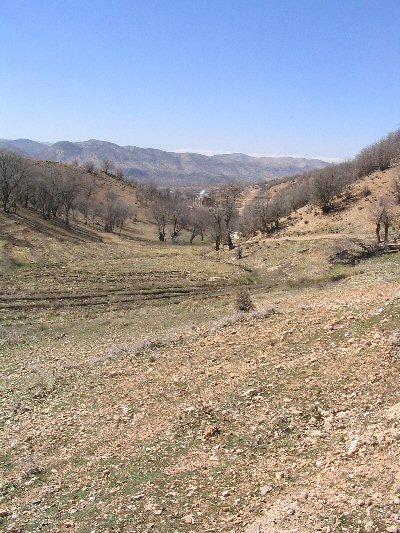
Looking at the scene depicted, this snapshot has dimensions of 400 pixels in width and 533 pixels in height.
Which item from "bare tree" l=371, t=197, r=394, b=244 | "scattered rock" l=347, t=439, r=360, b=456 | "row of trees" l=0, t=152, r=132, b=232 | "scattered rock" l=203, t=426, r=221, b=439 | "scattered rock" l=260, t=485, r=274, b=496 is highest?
"row of trees" l=0, t=152, r=132, b=232

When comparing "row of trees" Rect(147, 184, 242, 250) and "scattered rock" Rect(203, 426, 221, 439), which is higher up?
"row of trees" Rect(147, 184, 242, 250)

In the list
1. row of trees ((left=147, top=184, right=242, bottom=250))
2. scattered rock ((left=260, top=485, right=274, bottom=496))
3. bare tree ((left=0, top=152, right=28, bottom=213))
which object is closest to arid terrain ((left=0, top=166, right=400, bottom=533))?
scattered rock ((left=260, top=485, right=274, bottom=496))

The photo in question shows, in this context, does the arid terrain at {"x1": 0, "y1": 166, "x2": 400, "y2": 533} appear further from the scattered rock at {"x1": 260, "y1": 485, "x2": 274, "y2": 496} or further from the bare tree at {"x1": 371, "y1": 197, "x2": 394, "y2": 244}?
the bare tree at {"x1": 371, "y1": 197, "x2": 394, "y2": 244}

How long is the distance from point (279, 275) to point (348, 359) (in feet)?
104

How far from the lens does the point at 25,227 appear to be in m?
79.3

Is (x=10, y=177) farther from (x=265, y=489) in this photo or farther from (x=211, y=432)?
(x=265, y=489)

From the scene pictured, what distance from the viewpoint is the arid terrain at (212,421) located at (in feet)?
28.6

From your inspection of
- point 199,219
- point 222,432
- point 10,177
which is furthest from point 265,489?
point 199,219

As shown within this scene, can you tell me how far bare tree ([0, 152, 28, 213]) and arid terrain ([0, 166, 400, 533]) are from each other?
6656 cm

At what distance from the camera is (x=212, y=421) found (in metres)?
12.6

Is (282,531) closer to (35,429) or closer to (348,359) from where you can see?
(348,359)

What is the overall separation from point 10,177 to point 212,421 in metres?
88.0

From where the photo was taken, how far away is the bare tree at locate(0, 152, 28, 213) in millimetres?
88312

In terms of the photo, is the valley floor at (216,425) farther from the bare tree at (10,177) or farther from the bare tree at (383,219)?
the bare tree at (10,177)
